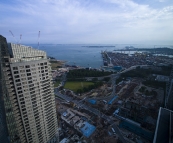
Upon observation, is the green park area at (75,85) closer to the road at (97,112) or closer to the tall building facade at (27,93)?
the road at (97,112)

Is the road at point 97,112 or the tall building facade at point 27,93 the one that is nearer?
the tall building facade at point 27,93

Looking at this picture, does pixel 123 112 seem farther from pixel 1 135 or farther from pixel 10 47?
pixel 10 47

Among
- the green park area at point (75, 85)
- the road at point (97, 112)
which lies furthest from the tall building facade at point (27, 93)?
the green park area at point (75, 85)

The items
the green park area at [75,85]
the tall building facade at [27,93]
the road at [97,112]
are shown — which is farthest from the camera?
the green park area at [75,85]

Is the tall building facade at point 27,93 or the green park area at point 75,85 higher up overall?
the tall building facade at point 27,93

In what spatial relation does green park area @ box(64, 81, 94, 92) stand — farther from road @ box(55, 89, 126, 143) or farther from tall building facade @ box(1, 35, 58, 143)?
tall building facade @ box(1, 35, 58, 143)

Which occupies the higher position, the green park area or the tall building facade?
the tall building facade

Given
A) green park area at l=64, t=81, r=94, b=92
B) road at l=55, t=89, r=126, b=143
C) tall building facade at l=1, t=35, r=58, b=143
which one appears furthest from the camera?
green park area at l=64, t=81, r=94, b=92

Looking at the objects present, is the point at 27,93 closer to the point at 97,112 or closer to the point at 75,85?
the point at 97,112

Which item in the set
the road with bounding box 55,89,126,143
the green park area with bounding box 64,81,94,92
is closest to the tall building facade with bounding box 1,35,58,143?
the road with bounding box 55,89,126,143
